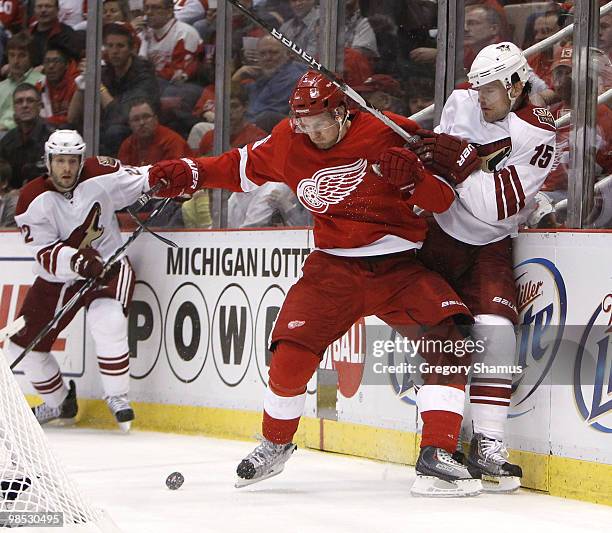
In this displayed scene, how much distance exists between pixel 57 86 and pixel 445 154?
3155 mm

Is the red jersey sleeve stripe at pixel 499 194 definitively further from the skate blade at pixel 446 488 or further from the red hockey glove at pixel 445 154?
the skate blade at pixel 446 488

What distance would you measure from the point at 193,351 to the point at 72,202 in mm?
842

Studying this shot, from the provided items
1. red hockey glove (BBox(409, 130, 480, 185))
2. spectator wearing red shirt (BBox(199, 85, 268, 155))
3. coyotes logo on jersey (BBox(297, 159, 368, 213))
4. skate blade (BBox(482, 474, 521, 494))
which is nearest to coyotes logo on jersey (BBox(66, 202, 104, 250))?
spectator wearing red shirt (BBox(199, 85, 268, 155))

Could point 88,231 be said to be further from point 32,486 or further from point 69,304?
point 32,486

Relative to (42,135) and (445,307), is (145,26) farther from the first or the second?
(445,307)

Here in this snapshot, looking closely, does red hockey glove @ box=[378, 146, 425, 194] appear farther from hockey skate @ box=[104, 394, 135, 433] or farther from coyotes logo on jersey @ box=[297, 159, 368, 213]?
hockey skate @ box=[104, 394, 135, 433]

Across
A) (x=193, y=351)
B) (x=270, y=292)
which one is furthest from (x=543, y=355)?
(x=193, y=351)

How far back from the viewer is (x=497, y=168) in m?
4.12

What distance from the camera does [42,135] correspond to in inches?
262

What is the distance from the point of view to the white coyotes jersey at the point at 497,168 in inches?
156

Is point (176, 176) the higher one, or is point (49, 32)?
point (49, 32)

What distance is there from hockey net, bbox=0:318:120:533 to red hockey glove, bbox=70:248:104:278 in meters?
2.29

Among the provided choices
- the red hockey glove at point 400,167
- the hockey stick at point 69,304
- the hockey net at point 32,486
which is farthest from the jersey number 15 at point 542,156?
the hockey stick at point 69,304

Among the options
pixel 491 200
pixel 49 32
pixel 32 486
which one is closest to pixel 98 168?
pixel 49 32
